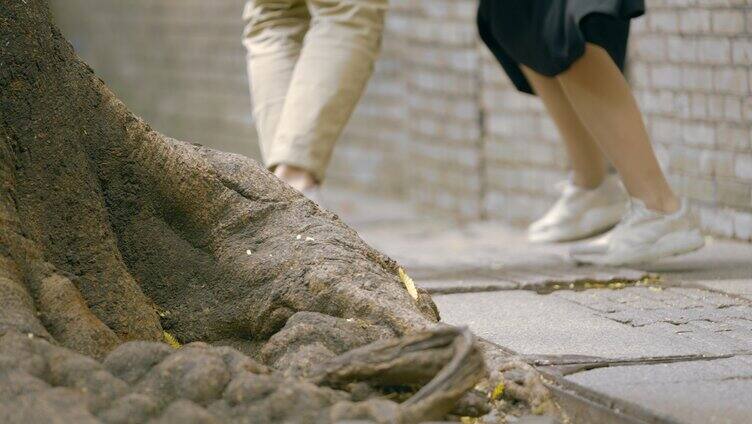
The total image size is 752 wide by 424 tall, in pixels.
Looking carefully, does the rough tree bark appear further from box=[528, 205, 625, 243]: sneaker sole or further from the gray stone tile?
box=[528, 205, 625, 243]: sneaker sole

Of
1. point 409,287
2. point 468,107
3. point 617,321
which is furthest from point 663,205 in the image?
point 468,107

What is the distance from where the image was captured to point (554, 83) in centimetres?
407

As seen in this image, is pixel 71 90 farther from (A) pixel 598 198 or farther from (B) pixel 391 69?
(B) pixel 391 69

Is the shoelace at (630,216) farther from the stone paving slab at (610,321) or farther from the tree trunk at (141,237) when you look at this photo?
the tree trunk at (141,237)

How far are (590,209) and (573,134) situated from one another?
0.98ft

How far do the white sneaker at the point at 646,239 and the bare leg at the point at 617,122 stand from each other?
0.05 meters

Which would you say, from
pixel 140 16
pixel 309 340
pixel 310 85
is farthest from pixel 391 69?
pixel 309 340

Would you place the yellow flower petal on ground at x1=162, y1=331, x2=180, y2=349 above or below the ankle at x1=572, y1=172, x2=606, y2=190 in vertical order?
above

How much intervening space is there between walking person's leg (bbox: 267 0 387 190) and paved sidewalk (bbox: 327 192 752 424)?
0.48 metres

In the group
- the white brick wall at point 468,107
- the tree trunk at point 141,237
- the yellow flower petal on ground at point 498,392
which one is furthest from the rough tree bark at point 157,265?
the white brick wall at point 468,107

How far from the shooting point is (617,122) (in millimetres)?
3586

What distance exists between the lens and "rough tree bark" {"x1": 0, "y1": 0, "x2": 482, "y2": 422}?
1896 millimetres

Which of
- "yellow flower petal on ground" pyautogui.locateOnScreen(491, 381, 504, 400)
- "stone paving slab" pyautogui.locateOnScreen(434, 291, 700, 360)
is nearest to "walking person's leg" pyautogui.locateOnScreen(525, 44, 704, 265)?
"stone paving slab" pyautogui.locateOnScreen(434, 291, 700, 360)

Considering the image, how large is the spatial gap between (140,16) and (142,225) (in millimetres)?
8007
